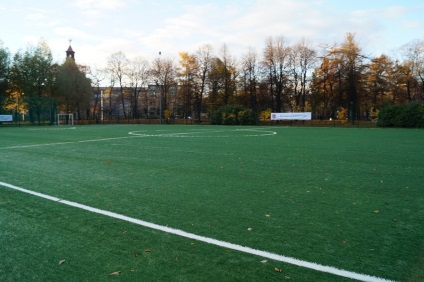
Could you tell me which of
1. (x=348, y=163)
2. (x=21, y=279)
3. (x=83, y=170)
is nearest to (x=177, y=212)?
(x=21, y=279)

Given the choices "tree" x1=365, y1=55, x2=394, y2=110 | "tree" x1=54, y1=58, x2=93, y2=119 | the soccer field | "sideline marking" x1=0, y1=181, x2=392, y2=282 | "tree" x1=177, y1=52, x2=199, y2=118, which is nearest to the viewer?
"sideline marking" x1=0, y1=181, x2=392, y2=282

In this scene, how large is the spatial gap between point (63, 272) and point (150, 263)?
0.75m

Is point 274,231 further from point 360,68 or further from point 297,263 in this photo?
point 360,68

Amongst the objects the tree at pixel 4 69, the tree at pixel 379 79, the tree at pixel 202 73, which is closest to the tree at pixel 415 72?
the tree at pixel 379 79

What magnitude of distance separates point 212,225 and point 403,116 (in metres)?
35.5

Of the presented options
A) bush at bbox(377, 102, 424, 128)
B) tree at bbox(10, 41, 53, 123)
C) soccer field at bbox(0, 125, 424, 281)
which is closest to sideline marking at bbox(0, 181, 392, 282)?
soccer field at bbox(0, 125, 424, 281)

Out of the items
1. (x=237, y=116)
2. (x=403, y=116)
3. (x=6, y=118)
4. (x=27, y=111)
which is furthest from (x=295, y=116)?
(x=6, y=118)

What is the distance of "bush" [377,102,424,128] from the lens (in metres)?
33.0

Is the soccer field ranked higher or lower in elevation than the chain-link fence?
lower

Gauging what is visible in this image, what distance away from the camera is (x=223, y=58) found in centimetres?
5738

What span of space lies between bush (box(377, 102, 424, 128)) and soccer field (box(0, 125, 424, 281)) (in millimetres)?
29347

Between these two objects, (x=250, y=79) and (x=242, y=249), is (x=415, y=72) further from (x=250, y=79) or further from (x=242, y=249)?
(x=242, y=249)

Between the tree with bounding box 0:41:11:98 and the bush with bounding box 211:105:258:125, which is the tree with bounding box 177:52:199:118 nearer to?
the bush with bounding box 211:105:258:125

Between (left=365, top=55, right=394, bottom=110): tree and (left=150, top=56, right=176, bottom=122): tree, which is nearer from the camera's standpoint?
(left=365, top=55, right=394, bottom=110): tree
